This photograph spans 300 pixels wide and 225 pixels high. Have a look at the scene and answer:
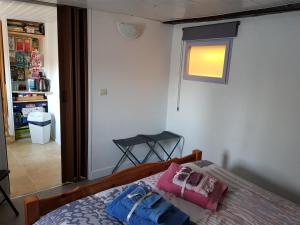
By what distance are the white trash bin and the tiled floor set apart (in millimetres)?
112

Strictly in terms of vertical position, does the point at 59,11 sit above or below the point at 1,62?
above

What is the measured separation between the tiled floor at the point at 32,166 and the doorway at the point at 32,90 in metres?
0.01

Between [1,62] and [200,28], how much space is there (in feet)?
A: 10.4

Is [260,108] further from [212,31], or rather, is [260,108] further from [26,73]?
[26,73]

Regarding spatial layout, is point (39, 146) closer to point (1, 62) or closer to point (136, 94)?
point (1, 62)

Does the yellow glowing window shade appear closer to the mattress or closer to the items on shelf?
the mattress

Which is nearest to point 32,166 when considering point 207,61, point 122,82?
point 122,82

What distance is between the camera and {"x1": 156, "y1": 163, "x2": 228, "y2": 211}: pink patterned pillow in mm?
1586

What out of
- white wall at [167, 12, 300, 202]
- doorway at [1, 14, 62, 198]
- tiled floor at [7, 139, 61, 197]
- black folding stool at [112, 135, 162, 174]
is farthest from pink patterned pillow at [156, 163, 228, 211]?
doorway at [1, 14, 62, 198]

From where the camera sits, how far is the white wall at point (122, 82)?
2818 mm

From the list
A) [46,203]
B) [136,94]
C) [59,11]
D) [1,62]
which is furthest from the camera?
[1,62]

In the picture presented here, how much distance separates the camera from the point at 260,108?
247cm

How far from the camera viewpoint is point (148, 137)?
329cm

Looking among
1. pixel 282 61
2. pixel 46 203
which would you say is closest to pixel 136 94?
pixel 282 61
